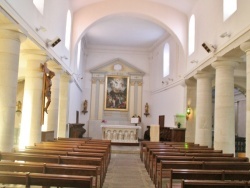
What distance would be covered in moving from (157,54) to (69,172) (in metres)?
18.2

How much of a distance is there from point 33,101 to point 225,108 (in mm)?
6688

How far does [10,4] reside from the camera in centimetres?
605

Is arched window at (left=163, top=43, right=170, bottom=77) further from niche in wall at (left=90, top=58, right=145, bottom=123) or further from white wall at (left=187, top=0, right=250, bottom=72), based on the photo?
white wall at (left=187, top=0, right=250, bottom=72)

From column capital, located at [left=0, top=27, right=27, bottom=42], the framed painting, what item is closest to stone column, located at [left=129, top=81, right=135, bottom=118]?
the framed painting

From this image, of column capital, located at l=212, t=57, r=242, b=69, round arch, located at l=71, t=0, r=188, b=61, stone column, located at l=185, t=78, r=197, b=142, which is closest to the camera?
column capital, located at l=212, t=57, r=242, b=69

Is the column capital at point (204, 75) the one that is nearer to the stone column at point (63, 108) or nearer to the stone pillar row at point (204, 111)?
the stone pillar row at point (204, 111)

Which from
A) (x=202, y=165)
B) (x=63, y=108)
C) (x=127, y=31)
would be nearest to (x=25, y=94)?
(x=63, y=108)

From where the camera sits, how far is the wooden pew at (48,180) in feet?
11.4

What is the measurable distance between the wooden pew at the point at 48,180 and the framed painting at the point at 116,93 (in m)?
18.7

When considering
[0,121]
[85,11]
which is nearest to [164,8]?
[85,11]

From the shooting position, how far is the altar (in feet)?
52.3

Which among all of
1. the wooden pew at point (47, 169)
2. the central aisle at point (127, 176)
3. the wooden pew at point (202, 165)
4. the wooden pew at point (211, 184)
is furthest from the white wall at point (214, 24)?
the wooden pew at point (47, 169)

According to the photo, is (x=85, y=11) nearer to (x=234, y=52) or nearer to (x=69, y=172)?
(x=234, y=52)

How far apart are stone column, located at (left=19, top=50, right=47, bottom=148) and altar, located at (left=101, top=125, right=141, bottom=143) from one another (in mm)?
6992
